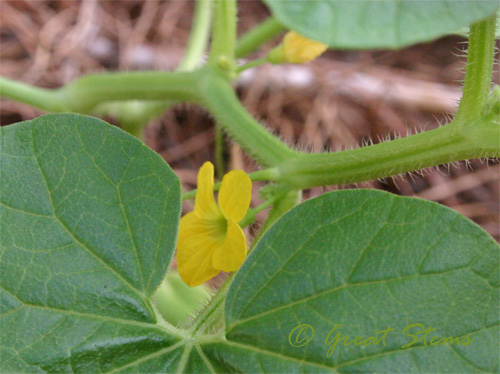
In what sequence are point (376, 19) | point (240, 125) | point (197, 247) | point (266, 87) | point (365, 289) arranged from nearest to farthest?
point (376, 19) < point (365, 289) < point (197, 247) < point (240, 125) < point (266, 87)

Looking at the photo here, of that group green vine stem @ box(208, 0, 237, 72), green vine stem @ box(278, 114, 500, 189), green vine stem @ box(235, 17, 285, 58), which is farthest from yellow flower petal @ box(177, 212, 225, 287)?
green vine stem @ box(235, 17, 285, 58)

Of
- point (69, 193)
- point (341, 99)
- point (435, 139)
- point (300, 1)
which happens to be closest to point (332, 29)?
point (300, 1)

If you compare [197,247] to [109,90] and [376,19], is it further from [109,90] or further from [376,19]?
[109,90]

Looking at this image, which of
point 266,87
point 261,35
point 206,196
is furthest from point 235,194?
point 266,87

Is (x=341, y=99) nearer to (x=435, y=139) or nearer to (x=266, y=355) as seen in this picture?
(x=435, y=139)

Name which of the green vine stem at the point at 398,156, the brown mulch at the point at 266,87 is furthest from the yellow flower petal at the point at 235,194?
the brown mulch at the point at 266,87

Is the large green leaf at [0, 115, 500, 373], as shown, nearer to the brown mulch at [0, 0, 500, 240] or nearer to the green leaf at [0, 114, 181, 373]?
the green leaf at [0, 114, 181, 373]

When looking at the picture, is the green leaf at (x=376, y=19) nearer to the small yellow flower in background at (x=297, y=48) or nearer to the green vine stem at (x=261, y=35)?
the small yellow flower in background at (x=297, y=48)
